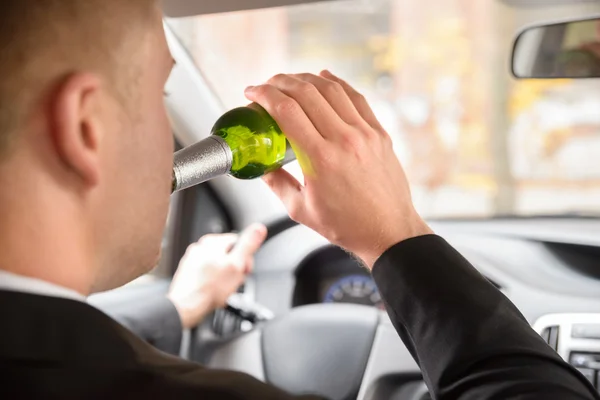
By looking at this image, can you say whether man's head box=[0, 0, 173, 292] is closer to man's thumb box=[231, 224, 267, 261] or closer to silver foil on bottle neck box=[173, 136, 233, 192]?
silver foil on bottle neck box=[173, 136, 233, 192]

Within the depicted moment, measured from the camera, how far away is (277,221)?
203cm

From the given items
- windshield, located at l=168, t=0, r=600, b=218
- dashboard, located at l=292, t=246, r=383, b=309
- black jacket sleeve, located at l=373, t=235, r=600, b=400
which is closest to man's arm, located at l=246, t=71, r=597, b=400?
black jacket sleeve, located at l=373, t=235, r=600, b=400

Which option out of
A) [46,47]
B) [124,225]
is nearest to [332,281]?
[124,225]

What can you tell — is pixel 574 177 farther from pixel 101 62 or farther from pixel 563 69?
pixel 101 62

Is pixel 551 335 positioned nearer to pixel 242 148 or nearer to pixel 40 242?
pixel 242 148

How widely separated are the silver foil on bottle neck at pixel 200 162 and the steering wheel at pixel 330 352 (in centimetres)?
74

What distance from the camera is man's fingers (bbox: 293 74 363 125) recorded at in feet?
3.37

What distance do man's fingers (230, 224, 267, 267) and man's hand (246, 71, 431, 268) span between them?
0.91m

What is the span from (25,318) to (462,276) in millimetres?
514

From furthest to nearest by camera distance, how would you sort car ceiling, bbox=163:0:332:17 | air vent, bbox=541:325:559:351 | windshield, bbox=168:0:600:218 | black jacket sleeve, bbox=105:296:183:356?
1. windshield, bbox=168:0:600:218
2. black jacket sleeve, bbox=105:296:183:356
3. air vent, bbox=541:325:559:351
4. car ceiling, bbox=163:0:332:17

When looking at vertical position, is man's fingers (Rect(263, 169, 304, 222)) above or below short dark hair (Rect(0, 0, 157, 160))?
below

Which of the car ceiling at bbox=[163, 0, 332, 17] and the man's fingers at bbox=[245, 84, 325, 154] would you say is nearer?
the man's fingers at bbox=[245, 84, 325, 154]

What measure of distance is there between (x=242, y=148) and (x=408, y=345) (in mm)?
343

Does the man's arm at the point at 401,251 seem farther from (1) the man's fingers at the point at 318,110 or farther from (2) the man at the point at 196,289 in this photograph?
(2) the man at the point at 196,289
